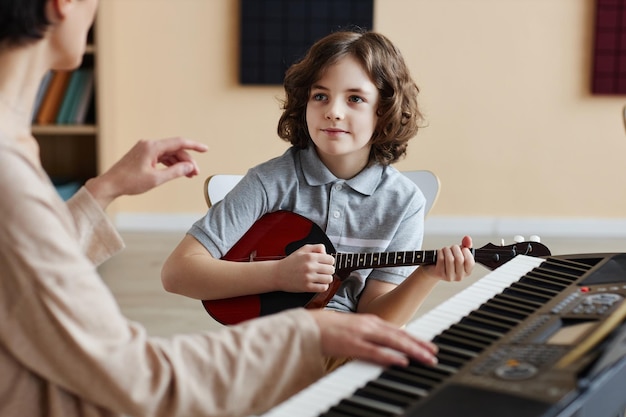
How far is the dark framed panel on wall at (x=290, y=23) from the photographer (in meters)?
4.74

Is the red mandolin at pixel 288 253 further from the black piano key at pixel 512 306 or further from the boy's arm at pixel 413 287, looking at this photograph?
the black piano key at pixel 512 306

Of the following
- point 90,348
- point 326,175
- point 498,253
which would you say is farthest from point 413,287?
point 90,348

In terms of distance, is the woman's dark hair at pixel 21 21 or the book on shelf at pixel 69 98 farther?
the book on shelf at pixel 69 98

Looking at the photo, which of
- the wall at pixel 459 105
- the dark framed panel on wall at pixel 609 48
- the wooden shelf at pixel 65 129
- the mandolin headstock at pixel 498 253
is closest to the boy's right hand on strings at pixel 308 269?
the mandolin headstock at pixel 498 253

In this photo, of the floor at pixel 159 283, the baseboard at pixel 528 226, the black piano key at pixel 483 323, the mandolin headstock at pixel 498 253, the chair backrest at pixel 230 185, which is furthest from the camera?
the baseboard at pixel 528 226

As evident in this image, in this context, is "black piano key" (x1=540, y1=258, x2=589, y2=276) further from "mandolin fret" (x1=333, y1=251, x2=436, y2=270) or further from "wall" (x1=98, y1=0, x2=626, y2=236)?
"wall" (x1=98, y1=0, x2=626, y2=236)

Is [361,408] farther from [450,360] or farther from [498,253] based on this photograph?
[498,253]

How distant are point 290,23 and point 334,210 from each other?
3007 millimetres

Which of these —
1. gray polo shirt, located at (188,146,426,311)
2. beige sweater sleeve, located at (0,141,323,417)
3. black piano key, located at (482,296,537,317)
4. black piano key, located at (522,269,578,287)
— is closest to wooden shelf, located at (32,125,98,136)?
gray polo shirt, located at (188,146,426,311)

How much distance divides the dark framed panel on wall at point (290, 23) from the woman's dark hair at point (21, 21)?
3850mm

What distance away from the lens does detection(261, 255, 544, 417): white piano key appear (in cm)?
89

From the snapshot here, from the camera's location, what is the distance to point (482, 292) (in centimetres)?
127

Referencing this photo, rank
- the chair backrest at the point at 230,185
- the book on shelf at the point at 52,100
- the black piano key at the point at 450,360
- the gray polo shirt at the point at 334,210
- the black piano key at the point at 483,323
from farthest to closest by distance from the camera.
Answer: the book on shelf at the point at 52,100 → the chair backrest at the point at 230,185 → the gray polo shirt at the point at 334,210 → the black piano key at the point at 483,323 → the black piano key at the point at 450,360

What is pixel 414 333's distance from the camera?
3.59ft
